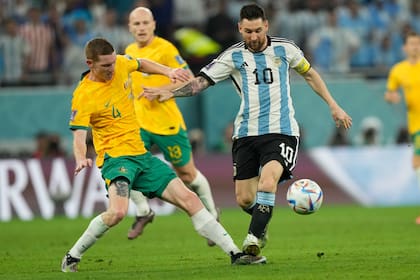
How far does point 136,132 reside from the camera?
10.6 m

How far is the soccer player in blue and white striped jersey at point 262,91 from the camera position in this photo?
10.6 metres

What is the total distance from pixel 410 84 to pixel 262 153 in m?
6.73

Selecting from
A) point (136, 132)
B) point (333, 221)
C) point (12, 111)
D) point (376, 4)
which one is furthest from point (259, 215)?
point (376, 4)

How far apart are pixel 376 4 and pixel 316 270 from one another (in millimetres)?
15013

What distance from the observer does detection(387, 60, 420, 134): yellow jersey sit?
16797mm

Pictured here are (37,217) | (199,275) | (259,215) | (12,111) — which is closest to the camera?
(199,275)

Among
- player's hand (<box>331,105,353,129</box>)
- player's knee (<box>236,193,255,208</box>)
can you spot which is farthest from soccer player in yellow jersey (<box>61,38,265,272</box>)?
player's hand (<box>331,105,353,129</box>)

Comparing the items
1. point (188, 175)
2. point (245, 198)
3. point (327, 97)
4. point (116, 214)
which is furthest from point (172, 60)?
point (116, 214)

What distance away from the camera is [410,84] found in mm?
16953

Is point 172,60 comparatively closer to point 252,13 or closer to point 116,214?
point 252,13

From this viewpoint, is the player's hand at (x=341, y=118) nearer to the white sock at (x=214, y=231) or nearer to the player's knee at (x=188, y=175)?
the white sock at (x=214, y=231)

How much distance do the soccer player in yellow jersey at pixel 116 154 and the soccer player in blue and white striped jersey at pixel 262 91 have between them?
1.35 feet

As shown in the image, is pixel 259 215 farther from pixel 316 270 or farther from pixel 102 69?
pixel 102 69

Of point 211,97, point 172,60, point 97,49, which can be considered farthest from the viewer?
point 211,97
